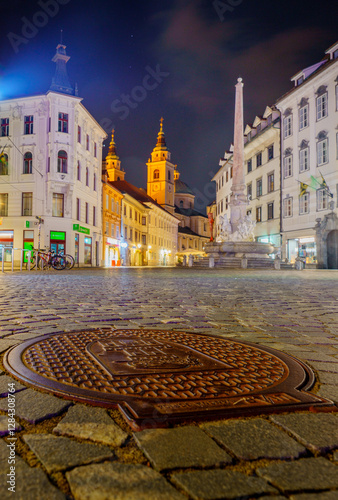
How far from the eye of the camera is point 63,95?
32.8 m

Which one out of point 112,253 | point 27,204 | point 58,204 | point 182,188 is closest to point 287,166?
point 58,204

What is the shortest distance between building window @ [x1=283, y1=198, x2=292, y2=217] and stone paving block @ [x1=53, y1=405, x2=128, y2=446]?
111 feet

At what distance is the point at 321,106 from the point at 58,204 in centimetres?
2147

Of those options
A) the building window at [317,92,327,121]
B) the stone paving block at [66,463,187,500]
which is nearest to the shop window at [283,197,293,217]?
the building window at [317,92,327,121]

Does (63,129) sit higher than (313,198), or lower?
higher

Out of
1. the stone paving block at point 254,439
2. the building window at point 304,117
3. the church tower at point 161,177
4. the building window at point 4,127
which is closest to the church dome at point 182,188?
the church tower at point 161,177

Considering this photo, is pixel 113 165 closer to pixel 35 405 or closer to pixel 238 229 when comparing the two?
pixel 238 229

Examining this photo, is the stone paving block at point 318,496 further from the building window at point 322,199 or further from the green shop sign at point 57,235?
the green shop sign at point 57,235

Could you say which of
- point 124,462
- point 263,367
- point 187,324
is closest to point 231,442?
point 124,462

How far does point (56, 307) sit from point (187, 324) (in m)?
2.17

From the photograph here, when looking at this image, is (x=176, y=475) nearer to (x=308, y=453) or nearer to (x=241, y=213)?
(x=308, y=453)

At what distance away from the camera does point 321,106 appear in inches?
1184

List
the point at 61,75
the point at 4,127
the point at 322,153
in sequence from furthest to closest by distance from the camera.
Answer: the point at 61,75, the point at 4,127, the point at 322,153

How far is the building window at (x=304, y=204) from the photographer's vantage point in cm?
3161
